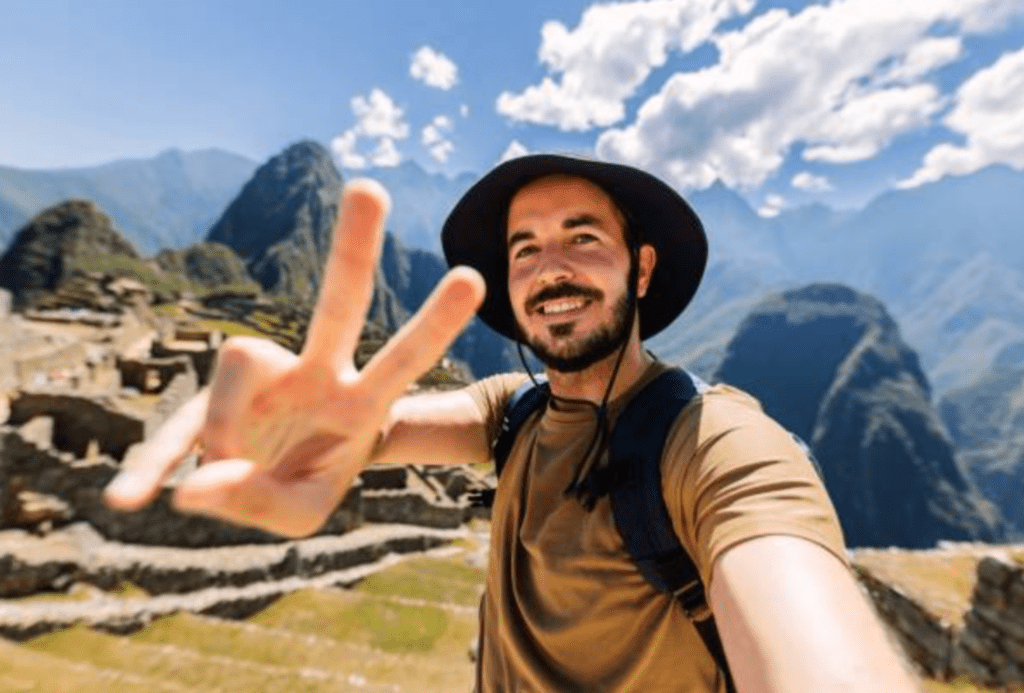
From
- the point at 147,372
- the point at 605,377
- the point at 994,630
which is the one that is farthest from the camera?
the point at 147,372

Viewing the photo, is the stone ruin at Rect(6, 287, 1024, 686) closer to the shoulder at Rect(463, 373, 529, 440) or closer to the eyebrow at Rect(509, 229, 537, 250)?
the shoulder at Rect(463, 373, 529, 440)

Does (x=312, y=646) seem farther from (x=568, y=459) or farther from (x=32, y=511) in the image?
(x=568, y=459)

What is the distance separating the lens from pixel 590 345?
2.91 m

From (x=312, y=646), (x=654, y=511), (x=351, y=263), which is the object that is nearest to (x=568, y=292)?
(x=654, y=511)

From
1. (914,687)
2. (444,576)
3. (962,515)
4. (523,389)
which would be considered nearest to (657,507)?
(914,687)

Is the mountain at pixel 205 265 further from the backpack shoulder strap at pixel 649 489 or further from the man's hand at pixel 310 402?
the backpack shoulder strap at pixel 649 489

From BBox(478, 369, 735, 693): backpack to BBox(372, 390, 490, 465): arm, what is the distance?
1.12m

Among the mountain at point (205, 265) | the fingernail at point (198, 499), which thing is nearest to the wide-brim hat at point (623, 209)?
the fingernail at point (198, 499)

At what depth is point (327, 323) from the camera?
2016 mm

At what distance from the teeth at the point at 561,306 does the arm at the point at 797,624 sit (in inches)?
55.9

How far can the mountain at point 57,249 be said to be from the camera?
4936 inches

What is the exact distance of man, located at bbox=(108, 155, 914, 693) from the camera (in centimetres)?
177

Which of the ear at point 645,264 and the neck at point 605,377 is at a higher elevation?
the ear at point 645,264

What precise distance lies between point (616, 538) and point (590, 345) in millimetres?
954
